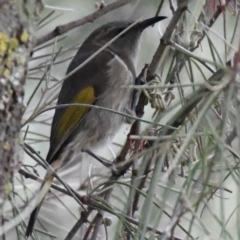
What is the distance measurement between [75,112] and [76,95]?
73mm

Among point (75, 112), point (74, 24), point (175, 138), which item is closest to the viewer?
point (175, 138)

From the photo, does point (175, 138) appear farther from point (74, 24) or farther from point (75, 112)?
point (75, 112)

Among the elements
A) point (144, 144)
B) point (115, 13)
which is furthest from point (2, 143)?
point (115, 13)

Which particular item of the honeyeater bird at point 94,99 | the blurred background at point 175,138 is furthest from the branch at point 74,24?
the honeyeater bird at point 94,99

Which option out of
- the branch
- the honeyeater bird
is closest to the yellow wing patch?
the honeyeater bird

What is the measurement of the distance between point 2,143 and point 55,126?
101cm

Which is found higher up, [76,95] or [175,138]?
[76,95]

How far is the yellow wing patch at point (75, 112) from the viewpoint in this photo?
222 centimetres

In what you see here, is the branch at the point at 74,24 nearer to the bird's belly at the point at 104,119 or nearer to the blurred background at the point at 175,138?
the blurred background at the point at 175,138

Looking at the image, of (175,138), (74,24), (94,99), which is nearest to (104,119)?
(94,99)

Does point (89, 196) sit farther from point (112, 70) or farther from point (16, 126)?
point (112, 70)

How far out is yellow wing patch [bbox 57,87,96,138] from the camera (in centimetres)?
222

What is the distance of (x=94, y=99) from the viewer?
7.46 feet

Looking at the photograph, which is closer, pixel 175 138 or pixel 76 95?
pixel 175 138
